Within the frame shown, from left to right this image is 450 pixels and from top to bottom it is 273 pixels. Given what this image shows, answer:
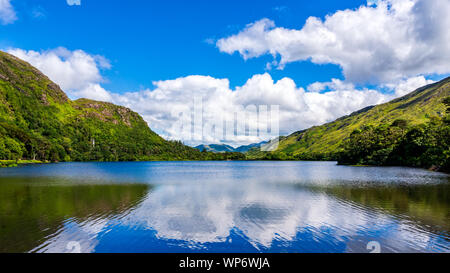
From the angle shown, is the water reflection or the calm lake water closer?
the calm lake water

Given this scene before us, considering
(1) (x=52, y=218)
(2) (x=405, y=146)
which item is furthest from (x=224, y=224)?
(2) (x=405, y=146)

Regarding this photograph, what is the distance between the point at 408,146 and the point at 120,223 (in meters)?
142

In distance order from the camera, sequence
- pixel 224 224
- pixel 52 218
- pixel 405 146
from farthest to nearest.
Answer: pixel 405 146
pixel 52 218
pixel 224 224

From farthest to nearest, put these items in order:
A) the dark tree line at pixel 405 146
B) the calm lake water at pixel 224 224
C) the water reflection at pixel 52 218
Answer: the dark tree line at pixel 405 146, the water reflection at pixel 52 218, the calm lake water at pixel 224 224

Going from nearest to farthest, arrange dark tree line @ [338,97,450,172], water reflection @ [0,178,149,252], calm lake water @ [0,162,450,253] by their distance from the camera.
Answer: calm lake water @ [0,162,450,253] < water reflection @ [0,178,149,252] < dark tree line @ [338,97,450,172]

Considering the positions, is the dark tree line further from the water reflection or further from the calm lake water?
the water reflection

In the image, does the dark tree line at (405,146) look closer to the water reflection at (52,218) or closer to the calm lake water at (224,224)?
the calm lake water at (224,224)

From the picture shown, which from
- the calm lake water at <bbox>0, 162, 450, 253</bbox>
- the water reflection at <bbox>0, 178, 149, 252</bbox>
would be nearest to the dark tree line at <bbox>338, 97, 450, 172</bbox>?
the calm lake water at <bbox>0, 162, 450, 253</bbox>

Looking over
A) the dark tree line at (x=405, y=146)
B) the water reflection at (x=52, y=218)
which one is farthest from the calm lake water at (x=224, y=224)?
the dark tree line at (x=405, y=146)

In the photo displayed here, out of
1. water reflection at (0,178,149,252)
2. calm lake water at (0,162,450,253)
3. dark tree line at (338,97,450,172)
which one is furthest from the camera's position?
dark tree line at (338,97,450,172)

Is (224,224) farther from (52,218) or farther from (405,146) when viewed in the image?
(405,146)

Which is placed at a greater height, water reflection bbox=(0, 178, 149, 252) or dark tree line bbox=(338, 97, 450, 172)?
dark tree line bbox=(338, 97, 450, 172)
